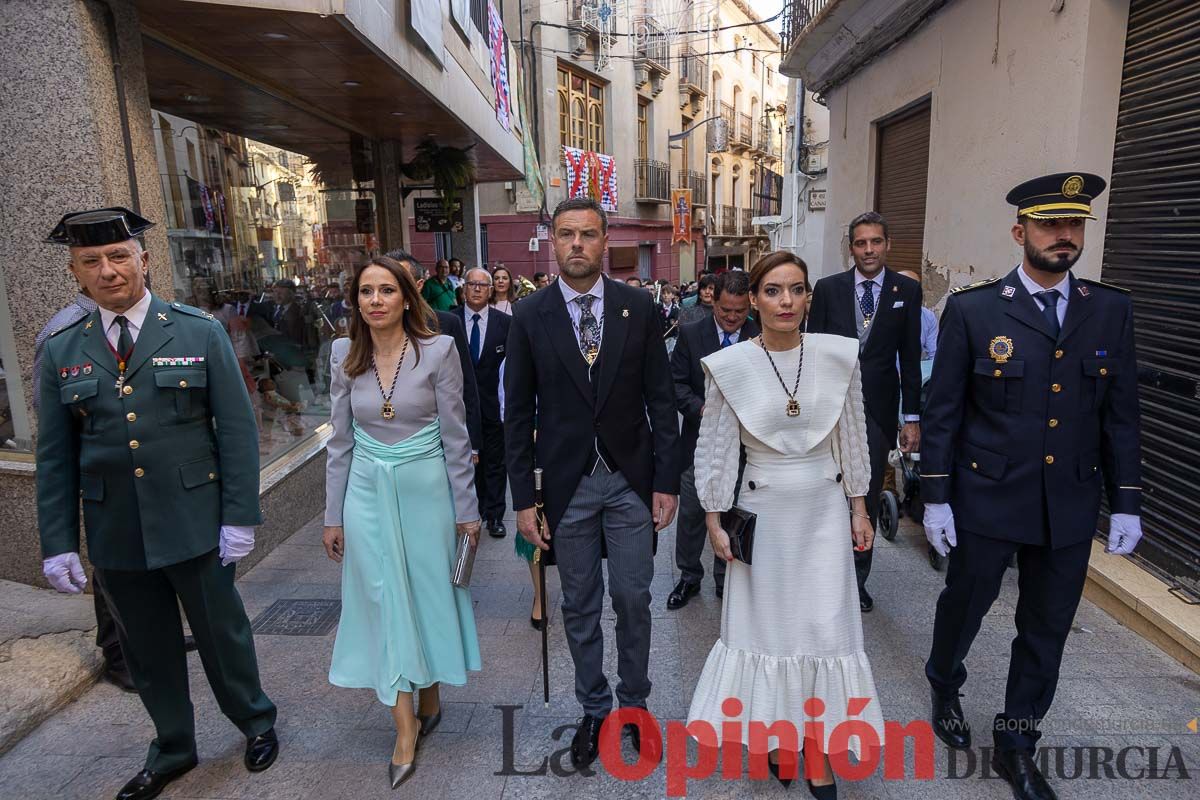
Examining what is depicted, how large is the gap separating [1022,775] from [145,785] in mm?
3438

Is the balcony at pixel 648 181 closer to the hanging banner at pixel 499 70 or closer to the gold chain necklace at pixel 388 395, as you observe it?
the hanging banner at pixel 499 70

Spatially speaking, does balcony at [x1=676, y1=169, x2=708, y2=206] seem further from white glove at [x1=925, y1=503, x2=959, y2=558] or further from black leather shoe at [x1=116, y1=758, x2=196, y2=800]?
black leather shoe at [x1=116, y1=758, x2=196, y2=800]

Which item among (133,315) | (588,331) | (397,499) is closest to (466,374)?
(397,499)

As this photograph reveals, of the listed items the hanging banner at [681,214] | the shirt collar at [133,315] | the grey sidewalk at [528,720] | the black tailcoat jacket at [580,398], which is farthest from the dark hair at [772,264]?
the hanging banner at [681,214]

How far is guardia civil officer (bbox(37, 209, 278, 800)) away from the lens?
117 inches

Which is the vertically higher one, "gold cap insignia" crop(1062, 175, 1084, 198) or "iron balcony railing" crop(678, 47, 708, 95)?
"iron balcony railing" crop(678, 47, 708, 95)

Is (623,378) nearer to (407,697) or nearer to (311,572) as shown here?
(407,697)

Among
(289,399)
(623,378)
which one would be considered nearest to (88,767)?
(623,378)

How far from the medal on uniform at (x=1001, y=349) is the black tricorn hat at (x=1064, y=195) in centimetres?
48

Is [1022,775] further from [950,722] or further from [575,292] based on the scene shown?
[575,292]

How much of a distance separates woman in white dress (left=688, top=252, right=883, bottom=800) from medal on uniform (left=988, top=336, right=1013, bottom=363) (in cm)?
54

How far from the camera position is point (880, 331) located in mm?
4289

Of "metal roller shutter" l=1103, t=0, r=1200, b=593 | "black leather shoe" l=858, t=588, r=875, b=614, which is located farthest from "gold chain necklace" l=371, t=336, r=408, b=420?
"metal roller shutter" l=1103, t=0, r=1200, b=593

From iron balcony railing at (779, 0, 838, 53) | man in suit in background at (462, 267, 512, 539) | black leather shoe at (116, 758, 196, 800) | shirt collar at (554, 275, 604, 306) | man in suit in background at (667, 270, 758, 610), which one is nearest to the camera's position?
black leather shoe at (116, 758, 196, 800)
